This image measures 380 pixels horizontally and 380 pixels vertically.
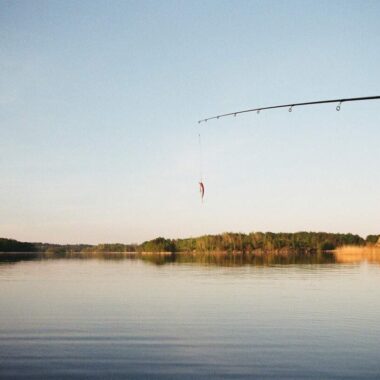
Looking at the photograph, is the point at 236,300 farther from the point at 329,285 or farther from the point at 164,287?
the point at 329,285

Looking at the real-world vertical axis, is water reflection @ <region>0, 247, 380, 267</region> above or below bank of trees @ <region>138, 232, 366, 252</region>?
below

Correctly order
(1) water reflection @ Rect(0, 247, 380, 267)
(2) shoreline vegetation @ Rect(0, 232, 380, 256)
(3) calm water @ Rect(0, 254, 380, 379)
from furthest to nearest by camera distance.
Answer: (2) shoreline vegetation @ Rect(0, 232, 380, 256) → (1) water reflection @ Rect(0, 247, 380, 267) → (3) calm water @ Rect(0, 254, 380, 379)

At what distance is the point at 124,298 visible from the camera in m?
25.0

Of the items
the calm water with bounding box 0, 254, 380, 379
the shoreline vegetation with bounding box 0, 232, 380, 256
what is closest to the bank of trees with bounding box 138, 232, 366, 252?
the shoreline vegetation with bounding box 0, 232, 380, 256

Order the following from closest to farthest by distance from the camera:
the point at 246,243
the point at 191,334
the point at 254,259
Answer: the point at 191,334
the point at 254,259
the point at 246,243

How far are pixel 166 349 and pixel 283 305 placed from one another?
33.3ft

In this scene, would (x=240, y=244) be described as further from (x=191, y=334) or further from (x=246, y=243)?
(x=191, y=334)

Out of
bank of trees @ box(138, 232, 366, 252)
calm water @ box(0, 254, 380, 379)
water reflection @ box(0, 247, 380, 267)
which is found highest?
bank of trees @ box(138, 232, 366, 252)

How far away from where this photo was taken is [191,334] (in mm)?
15258

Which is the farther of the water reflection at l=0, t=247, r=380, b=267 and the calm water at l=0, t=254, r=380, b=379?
the water reflection at l=0, t=247, r=380, b=267

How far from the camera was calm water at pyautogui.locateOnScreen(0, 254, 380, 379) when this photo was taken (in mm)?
11336

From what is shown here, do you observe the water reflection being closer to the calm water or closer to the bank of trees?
the calm water

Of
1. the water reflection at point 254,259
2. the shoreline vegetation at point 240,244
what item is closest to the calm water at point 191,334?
the water reflection at point 254,259

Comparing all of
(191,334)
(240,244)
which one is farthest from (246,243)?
(191,334)
